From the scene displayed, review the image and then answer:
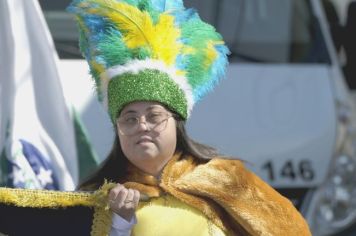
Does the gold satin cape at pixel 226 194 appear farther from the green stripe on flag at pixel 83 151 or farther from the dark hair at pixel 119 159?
the green stripe on flag at pixel 83 151

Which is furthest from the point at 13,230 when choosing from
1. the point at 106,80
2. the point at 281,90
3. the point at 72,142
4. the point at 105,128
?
the point at 281,90

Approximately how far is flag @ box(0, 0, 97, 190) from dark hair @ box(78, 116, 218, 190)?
1245mm

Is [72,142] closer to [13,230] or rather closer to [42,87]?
[42,87]

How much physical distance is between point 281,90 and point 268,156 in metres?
0.36

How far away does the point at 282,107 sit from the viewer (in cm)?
665

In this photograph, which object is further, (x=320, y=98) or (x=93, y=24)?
(x=320, y=98)

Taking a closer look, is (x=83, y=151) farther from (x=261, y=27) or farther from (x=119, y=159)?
(x=261, y=27)

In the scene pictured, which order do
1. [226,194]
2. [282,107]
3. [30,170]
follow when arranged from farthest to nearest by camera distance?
[282,107] < [30,170] < [226,194]

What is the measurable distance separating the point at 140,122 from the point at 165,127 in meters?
0.08

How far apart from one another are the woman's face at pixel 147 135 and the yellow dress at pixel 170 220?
0.09m

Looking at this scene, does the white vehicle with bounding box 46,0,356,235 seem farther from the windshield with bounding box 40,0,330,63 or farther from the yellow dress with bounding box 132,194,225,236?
the yellow dress with bounding box 132,194,225,236

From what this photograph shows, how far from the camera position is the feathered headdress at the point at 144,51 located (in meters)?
3.84

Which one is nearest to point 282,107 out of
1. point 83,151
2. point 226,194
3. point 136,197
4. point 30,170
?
point 83,151

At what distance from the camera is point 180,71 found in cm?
391
